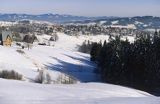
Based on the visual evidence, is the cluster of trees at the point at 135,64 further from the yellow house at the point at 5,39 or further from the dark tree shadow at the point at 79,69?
the yellow house at the point at 5,39

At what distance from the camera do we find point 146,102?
20.3 m

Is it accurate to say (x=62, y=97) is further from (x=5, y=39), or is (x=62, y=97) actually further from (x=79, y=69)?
(x=5, y=39)

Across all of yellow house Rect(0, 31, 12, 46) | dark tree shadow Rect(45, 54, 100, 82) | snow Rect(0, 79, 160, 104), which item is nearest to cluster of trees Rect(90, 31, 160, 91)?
dark tree shadow Rect(45, 54, 100, 82)

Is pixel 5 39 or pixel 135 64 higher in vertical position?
pixel 135 64

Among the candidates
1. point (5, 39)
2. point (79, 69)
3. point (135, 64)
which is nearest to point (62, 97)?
point (135, 64)

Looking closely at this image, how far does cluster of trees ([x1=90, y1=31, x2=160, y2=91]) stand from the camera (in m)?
69.9

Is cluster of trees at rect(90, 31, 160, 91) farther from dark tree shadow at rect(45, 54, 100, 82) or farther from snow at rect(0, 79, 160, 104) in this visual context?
snow at rect(0, 79, 160, 104)

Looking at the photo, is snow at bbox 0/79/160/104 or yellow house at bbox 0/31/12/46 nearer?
snow at bbox 0/79/160/104

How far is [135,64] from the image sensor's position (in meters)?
72.4

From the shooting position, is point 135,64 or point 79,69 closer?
point 135,64

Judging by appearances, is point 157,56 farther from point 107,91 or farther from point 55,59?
point 107,91

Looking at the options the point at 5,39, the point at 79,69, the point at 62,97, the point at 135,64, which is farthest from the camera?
the point at 5,39

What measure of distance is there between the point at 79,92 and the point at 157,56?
4860 centimetres

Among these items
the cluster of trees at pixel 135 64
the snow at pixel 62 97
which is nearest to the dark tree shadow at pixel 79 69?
the cluster of trees at pixel 135 64
